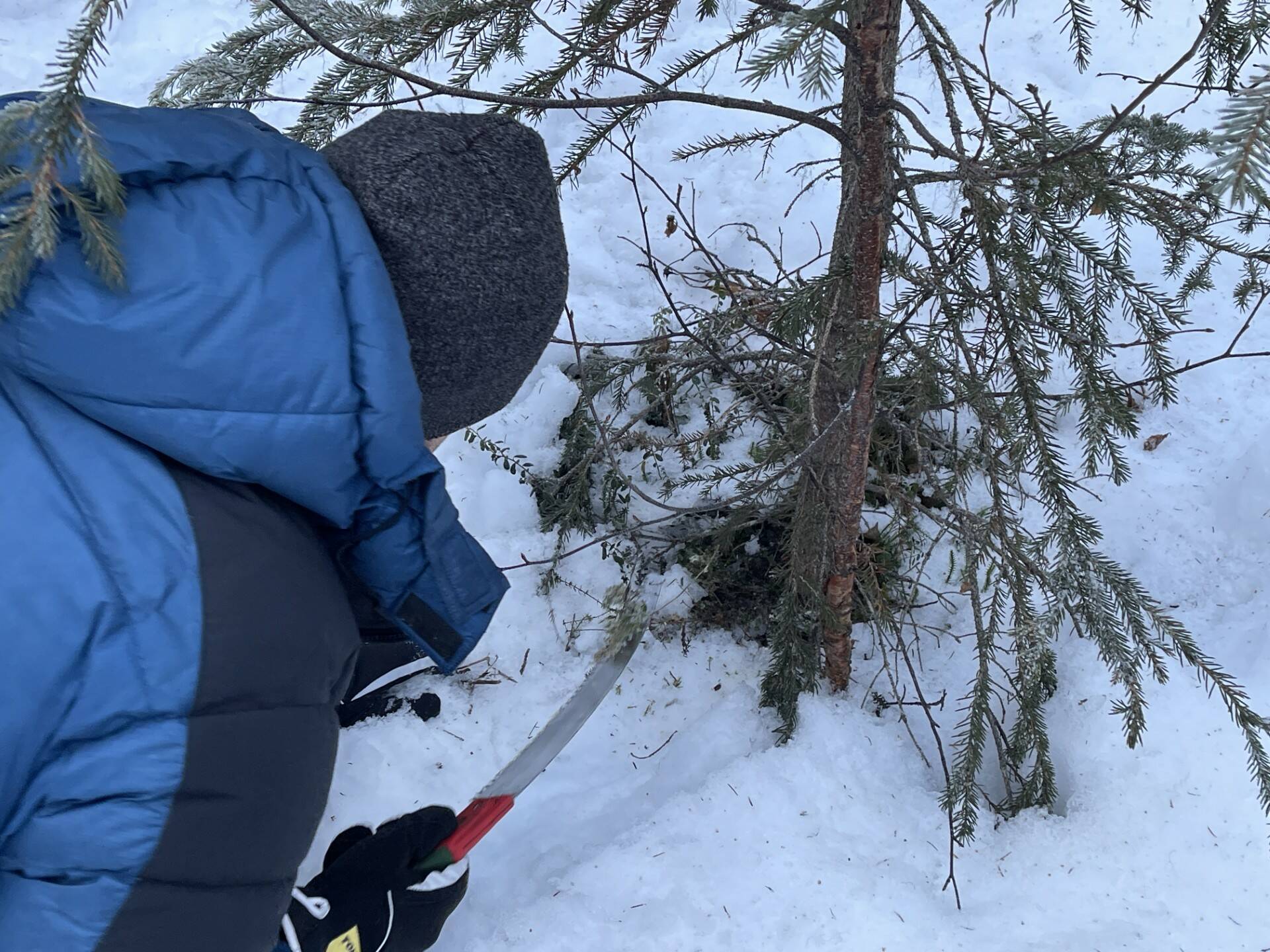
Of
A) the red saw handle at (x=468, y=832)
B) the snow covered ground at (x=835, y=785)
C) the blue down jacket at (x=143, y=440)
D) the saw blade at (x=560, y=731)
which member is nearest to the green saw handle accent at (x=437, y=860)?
the red saw handle at (x=468, y=832)

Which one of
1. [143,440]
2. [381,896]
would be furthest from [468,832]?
[143,440]

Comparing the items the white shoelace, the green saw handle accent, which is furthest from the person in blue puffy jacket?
the green saw handle accent

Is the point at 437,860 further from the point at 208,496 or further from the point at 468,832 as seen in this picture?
the point at 208,496

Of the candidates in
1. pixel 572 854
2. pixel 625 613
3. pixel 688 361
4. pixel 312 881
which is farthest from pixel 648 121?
pixel 312 881

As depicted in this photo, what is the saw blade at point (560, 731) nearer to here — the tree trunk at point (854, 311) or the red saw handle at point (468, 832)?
the red saw handle at point (468, 832)

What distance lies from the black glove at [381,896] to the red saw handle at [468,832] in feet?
0.04

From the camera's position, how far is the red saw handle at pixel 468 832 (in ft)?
5.57

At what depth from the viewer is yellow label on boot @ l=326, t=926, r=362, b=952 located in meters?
1.48

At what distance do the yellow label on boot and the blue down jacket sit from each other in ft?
2.27

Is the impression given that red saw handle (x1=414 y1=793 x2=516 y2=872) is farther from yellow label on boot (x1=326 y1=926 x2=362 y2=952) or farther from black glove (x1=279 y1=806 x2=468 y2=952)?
yellow label on boot (x1=326 y1=926 x2=362 y2=952)

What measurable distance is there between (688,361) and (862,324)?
98cm

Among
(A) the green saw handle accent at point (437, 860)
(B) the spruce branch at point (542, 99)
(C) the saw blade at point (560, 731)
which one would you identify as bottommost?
(A) the green saw handle accent at point (437, 860)

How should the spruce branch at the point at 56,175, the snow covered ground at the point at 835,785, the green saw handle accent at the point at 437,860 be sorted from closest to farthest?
the spruce branch at the point at 56,175
the green saw handle accent at the point at 437,860
the snow covered ground at the point at 835,785

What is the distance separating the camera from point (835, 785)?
2.26 meters
